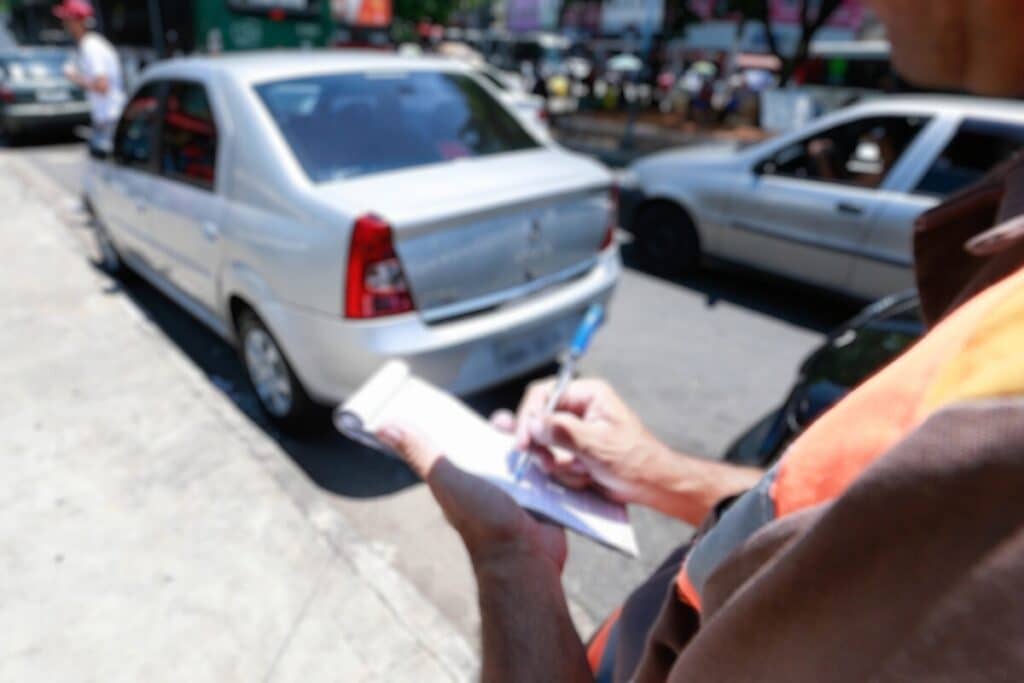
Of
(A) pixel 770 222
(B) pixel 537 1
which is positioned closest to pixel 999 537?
(A) pixel 770 222

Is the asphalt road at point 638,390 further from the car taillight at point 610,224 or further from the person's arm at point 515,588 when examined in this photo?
the person's arm at point 515,588

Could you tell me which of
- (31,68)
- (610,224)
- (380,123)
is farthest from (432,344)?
(31,68)

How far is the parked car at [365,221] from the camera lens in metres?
2.71

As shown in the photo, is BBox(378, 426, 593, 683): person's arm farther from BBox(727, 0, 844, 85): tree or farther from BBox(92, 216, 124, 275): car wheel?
BBox(727, 0, 844, 85): tree

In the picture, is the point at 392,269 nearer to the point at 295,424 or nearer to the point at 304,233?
the point at 304,233

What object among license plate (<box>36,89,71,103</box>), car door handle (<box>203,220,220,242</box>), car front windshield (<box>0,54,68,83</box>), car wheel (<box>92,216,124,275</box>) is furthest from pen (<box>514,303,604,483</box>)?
car front windshield (<box>0,54,68,83</box>)

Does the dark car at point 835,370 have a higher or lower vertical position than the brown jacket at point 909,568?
lower

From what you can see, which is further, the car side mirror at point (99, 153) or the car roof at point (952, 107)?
the car side mirror at point (99, 153)

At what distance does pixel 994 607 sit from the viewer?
0.40 meters

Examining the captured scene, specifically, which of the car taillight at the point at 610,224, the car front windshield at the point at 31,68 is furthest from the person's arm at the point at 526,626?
the car front windshield at the point at 31,68

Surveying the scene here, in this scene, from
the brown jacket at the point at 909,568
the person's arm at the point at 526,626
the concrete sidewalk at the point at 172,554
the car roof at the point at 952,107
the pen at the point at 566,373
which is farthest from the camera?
the car roof at the point at 952,107

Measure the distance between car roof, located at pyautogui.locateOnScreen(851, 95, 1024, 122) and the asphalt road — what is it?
4.50 feet

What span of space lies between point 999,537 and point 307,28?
1462 cm

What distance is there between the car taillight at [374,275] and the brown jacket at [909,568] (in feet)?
7.22
